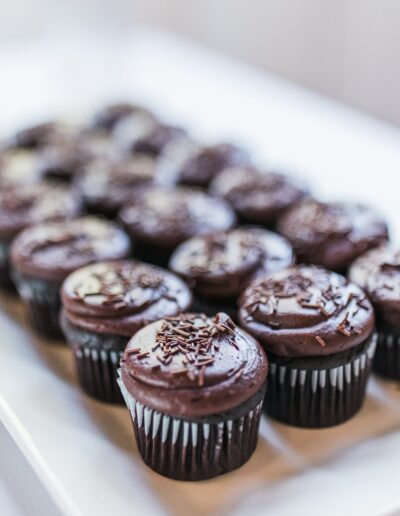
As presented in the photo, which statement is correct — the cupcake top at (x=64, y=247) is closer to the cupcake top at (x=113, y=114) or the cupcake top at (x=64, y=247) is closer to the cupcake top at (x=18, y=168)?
the cupcake top at (x=18, y=168)

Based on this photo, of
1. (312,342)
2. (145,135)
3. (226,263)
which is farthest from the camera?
(145,135)

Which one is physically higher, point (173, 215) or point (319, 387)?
point (173, 215)

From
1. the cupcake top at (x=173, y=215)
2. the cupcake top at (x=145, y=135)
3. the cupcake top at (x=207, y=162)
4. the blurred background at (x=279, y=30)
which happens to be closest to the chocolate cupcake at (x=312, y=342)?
the cupcake top at (x=173, y=215)

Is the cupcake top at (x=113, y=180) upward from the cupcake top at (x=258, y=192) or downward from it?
downward

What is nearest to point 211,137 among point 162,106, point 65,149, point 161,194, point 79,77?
point 162,106

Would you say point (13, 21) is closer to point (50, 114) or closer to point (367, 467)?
point (50, 114)

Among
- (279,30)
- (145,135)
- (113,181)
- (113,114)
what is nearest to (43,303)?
(113,181)

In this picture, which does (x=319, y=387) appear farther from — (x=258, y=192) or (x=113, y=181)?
(x=113, y=181)

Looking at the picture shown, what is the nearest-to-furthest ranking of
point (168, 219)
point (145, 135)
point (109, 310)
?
1. point (109, 310)
2. point (168, 219)
3. point (145, 135)
